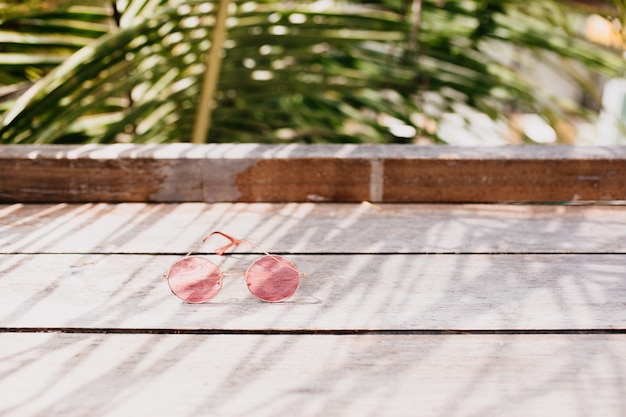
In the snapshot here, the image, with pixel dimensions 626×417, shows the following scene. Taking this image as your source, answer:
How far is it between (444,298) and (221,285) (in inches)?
9.5

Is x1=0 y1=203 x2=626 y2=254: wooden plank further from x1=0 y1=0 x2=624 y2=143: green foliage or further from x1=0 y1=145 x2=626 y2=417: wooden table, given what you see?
x1=0 y1=0 x2=624 y2=143: green foliage

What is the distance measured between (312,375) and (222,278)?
188mm

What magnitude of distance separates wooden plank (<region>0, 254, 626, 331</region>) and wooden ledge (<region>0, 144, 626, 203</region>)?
167 millimetres

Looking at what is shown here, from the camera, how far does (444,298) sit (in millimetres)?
617

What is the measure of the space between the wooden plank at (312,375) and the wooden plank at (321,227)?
0.62 ft

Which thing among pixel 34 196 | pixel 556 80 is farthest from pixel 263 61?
pixel 556 80

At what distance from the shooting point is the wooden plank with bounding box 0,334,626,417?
472 millimetres

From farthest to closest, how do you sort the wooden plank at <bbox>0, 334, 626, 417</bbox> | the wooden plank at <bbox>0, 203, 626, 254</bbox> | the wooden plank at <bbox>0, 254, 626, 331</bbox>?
the wooden plank at <bbox>0, 203, 626, 254</bbox>
the wooden plank at <bbox>0, 254, 626, 331</bbox>
the wooden plank at <bbox>0, 334, 626, 417</bbox>

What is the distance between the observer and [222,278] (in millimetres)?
651

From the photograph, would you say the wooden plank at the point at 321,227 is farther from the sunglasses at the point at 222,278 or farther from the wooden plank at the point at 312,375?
the wooden plank at the point at 312,375

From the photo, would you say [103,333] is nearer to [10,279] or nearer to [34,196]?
[10,279]

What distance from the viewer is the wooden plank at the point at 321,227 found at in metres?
0.73

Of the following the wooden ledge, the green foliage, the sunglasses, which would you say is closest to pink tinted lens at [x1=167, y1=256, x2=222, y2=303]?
the sunglasses

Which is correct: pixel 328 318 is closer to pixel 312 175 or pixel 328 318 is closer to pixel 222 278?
pixel 222 278
